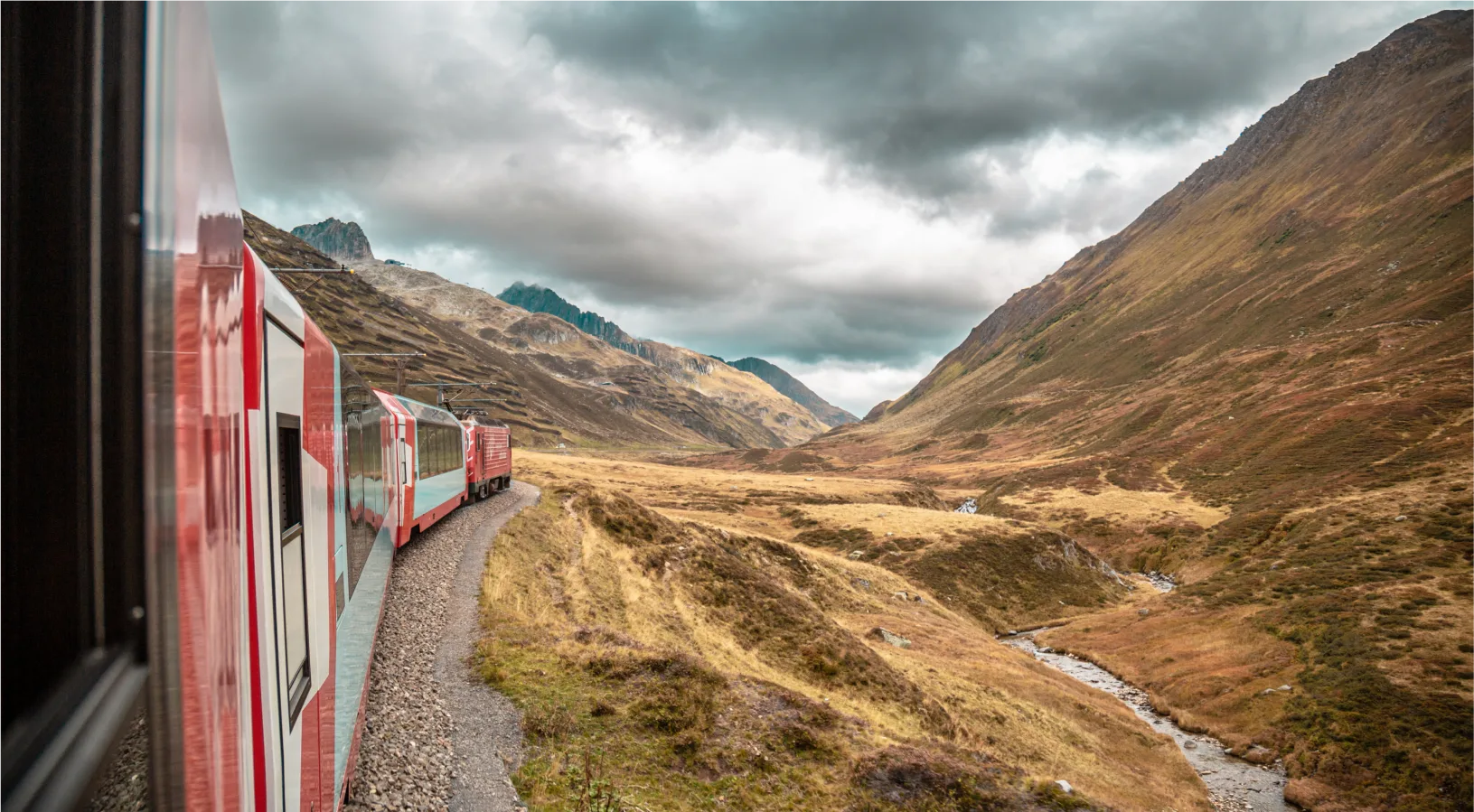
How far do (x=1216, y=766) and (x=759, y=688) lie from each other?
27100 millimetres

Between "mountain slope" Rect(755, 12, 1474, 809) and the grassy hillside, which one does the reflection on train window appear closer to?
the grassy hillside

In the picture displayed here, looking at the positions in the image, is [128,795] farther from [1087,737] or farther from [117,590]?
[1087,737]

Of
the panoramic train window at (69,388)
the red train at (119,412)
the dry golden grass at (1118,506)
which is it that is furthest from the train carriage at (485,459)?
the dry golden grass at (1118,506)

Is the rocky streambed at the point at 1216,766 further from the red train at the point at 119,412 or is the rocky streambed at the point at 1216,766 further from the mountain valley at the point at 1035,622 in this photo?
the red train at the point at 119,412

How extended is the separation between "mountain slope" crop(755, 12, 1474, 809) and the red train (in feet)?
125

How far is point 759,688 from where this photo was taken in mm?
16578

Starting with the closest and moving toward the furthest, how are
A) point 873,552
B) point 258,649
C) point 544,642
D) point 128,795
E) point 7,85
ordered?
point 7,85 → point 128,795 → point 258,649 → point 544,642 → point 873,552

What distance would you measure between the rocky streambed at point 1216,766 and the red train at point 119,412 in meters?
35.5

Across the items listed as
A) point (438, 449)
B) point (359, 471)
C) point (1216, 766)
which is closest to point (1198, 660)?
point (1216, 766)

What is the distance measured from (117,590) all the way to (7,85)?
4.15 feet

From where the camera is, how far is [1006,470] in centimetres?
12781

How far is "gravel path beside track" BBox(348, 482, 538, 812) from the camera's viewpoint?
31.8 feet

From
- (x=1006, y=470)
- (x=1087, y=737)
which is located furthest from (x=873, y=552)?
(x=1006, y=470)

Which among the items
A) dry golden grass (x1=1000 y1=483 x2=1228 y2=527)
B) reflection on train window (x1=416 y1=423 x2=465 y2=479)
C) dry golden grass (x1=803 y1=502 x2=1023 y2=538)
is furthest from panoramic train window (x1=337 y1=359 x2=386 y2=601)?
dry golden grass (x1=1000 y1=483 x2=1228 y2=527)
